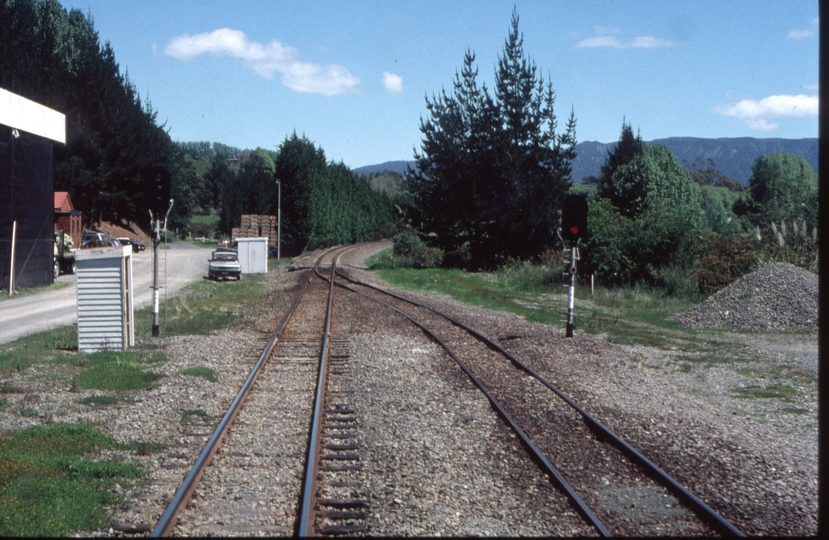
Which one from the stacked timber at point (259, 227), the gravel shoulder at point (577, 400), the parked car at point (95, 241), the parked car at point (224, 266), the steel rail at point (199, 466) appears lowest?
the gravel shoulder at point (577, 400)

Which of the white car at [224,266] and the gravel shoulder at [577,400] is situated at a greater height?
the white car at [224,266]

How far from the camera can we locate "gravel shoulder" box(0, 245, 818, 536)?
6477 millimetres

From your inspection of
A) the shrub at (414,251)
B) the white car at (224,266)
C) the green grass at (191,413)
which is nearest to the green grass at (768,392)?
the green grass at (191,413)

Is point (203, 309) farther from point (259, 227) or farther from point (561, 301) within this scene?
point (259, 227)

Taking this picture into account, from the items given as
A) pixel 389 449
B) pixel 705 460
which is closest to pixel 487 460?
pixel 389 449

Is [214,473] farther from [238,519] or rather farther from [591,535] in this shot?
[591,535]

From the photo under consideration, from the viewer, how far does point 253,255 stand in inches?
1699

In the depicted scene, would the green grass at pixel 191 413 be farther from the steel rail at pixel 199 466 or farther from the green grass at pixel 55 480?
the green grass at pixel 55 480

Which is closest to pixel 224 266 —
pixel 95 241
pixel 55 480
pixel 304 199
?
pixel 95 241

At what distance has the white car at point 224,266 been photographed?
123 feet

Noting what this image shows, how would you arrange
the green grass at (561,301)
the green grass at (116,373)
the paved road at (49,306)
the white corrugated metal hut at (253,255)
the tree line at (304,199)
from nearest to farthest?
the green grass at (116,373)
the paved road at (49,306)
the green grass at (561,301)
the white corrugated metal hut at (253,255)
the tree line at (304,199)

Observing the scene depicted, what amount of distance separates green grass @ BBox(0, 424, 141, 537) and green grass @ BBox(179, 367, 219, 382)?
3.54 metres

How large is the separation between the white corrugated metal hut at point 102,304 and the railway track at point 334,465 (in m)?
3.49

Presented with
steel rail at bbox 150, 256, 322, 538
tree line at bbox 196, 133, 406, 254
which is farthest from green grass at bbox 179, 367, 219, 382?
tree line at bbox 196, 133, 406, 254
